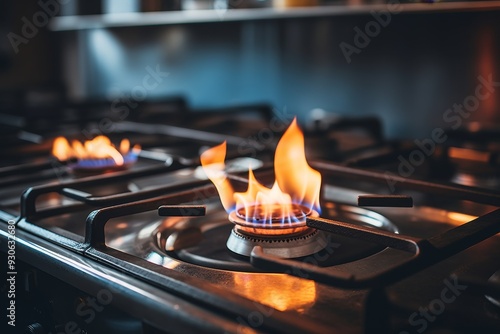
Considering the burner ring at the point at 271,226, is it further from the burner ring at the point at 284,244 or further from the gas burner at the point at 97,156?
the gas burner at the point at 97,156

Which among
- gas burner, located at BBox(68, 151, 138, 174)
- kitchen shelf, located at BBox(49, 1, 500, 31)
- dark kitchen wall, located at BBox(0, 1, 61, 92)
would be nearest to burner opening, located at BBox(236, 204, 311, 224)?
gas burner, located at BBox(68, 151, 138, 174)

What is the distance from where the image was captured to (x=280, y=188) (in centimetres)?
84

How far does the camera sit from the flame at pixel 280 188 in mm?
754

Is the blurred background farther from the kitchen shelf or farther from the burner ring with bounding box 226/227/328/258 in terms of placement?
the burner ring with bounding box 226/227/328/258

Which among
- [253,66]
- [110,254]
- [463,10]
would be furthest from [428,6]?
[110,254]

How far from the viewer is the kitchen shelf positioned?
1117 millimetres

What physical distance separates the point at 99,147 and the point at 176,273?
0.60 m

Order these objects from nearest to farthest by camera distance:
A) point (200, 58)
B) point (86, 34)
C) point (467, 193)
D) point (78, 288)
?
point (78, 288), point (467, 193), point (200, 58), point (86, 34)

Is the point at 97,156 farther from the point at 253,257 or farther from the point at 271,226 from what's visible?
the point at 253,257

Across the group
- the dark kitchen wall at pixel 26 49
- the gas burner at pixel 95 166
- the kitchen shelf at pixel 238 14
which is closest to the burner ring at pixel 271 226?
the gas burner at pixel 95 166

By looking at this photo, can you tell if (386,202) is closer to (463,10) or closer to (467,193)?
(467,193)

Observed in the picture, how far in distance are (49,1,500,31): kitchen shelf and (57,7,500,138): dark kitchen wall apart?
55mm

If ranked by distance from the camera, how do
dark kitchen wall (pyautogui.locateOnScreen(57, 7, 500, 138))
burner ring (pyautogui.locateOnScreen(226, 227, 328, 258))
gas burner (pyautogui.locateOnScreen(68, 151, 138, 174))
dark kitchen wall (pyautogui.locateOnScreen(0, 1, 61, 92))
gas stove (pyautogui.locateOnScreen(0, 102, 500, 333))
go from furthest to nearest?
dark kitchen wall (pyautogui.locateOnScreen(0, 1, 61, 92)) < dark kitchen wall (pyautogui.locateOnScreen(57, 7, 500, 138)) < gas burner (pyautogui.locateOnScreen(68, 151, 138, 174)) < burner ring (pyautogui.locateOnScreen(226, 227, 328, 258)) < gas stove (pyautogui.locateOnScreen(0, 102, 500, 333))

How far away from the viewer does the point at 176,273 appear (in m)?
0.59
